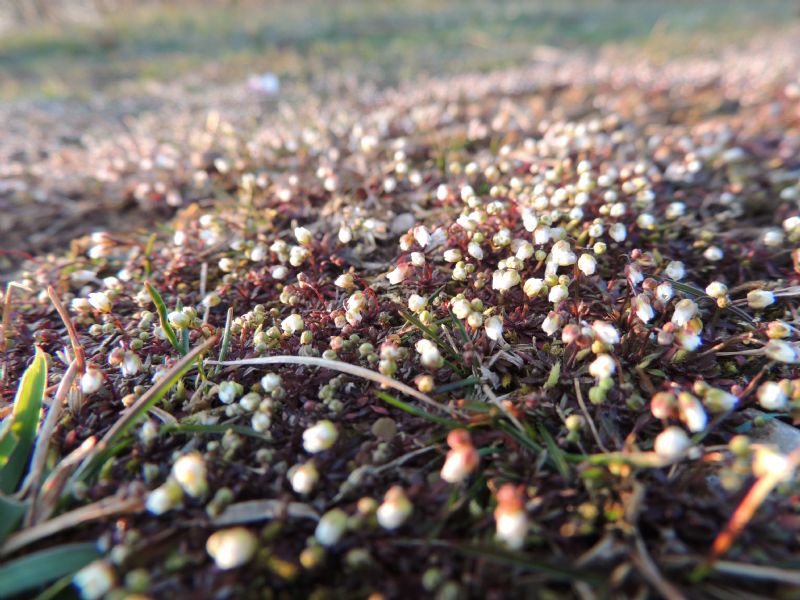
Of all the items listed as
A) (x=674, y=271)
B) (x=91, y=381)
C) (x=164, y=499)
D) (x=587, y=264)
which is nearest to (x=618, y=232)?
(x=674, y=271)

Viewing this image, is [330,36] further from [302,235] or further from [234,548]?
[234,548]

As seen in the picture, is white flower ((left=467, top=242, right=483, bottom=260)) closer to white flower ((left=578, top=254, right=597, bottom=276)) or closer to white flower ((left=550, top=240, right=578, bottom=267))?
white flower ((left=550, top=240, right=578, bottom=267))

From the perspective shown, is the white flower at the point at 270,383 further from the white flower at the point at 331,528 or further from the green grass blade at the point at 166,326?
the white flower at the point at 331,528

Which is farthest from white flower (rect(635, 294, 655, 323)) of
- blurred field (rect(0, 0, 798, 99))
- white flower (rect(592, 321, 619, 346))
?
blurred field (rect(0, 0, 798, 99))

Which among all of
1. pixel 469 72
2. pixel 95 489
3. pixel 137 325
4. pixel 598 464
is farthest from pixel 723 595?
pixel 469 72

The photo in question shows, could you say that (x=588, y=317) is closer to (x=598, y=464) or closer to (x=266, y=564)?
(x=598, y=464)

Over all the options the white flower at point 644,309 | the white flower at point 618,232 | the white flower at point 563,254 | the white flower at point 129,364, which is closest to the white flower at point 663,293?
the white flower at point 644,309
